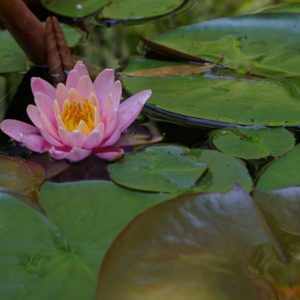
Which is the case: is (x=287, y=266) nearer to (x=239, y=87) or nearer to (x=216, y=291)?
(x=216, y=291)

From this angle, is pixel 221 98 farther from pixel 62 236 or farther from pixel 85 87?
pixel 62 236

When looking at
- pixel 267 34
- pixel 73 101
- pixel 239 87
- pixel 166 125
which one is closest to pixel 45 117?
pixel 73 101

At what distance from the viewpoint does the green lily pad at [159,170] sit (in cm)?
112

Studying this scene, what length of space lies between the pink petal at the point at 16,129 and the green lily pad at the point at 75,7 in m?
0.89

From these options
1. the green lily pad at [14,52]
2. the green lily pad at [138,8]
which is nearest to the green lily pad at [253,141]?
the green lily pad at [14,52]

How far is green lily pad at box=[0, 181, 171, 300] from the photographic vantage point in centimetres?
91

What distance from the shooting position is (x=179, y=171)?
116 centimetres

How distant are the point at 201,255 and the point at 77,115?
47 centimetres

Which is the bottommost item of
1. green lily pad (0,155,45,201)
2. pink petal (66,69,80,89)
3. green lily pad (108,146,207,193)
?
green lily pad (108,146,207,193)

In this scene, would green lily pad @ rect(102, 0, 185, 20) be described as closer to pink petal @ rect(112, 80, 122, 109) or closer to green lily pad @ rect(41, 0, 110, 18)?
green lily pad @ rect(41, 0, 110, 18)

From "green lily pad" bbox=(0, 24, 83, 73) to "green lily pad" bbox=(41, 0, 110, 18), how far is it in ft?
0.51

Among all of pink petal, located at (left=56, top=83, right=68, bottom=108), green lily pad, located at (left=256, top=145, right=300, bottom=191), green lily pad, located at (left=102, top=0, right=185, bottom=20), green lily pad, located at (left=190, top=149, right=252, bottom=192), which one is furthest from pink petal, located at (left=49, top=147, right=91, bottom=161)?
green lily pad, located at (left=102, top=0, right=185, bottom=20)

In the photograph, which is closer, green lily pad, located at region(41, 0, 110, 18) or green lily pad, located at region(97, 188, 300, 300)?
green lily pad, located at region(97, 188, 300, 300)

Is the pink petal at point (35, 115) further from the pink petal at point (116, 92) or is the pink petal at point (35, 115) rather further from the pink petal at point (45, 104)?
the pink petal at point (116, 92)
